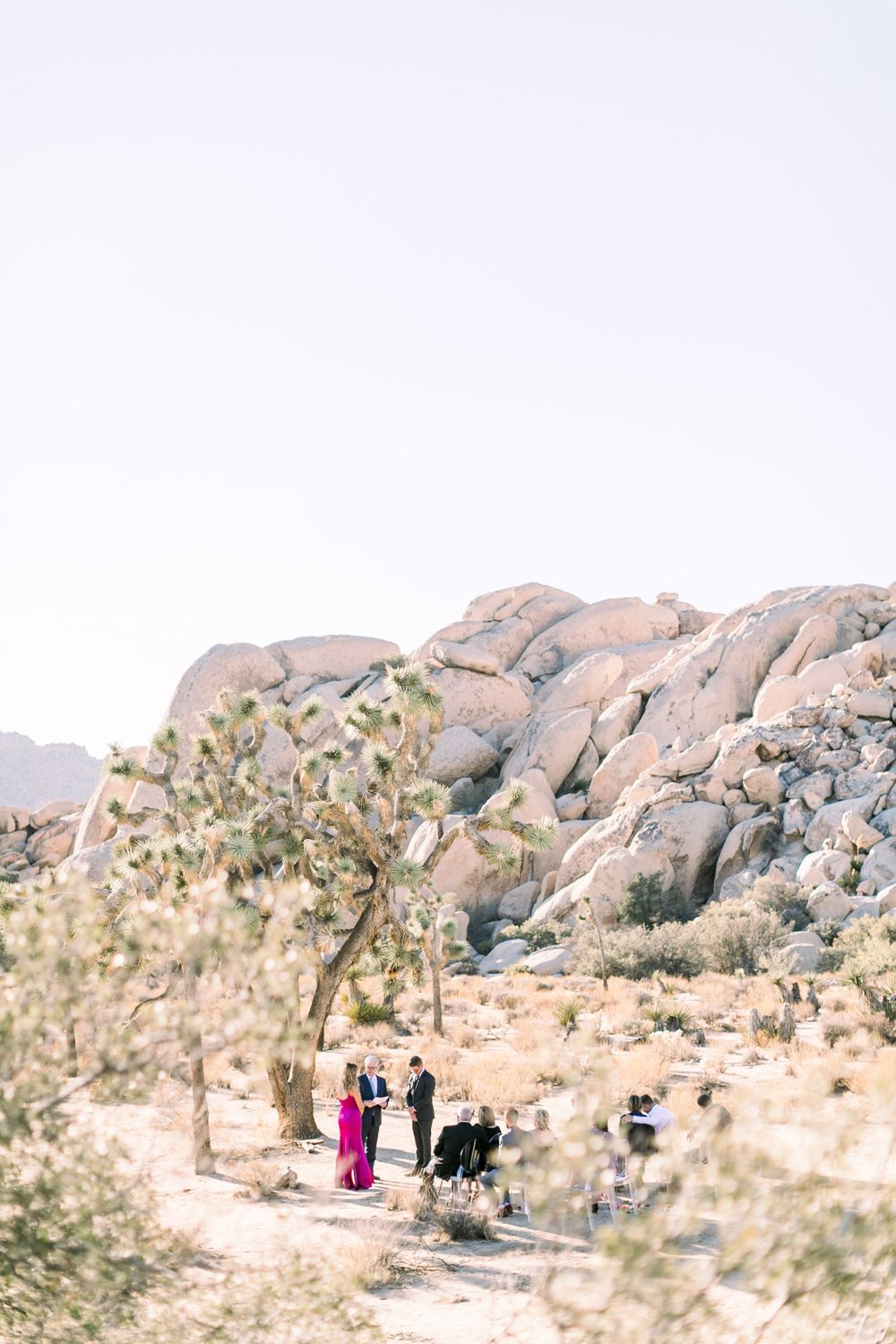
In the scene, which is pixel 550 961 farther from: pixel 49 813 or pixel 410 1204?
pixel 49 813

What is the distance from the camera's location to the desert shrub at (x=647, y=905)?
32938 millimetres

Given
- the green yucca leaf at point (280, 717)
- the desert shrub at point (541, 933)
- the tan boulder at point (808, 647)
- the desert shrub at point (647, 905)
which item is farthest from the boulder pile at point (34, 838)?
the green yucca leaf at point (280, 717)

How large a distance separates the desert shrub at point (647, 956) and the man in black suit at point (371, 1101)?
1718 centimetres

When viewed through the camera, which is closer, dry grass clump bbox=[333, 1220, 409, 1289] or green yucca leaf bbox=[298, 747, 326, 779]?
dry grass clump bbox=[333, 1220, 409, 1289]

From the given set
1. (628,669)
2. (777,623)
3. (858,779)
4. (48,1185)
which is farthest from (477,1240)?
(628,669)

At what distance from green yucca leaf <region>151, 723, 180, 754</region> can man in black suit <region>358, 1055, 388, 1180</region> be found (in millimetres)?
8469

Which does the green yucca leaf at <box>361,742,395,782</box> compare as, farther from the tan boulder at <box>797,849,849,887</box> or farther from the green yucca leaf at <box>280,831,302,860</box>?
the tan boulder at <box>797,849,849,887</box>

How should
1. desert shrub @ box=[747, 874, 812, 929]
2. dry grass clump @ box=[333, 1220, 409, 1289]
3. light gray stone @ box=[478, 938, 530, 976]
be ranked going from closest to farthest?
dry grass clump @ box=[333, 1220, 409, 1289] < desert shrub @ box=[747, 874, 812, 929] < light gray stone @ box=[478, 938, 530, 976]

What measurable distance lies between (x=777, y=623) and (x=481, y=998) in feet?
73.9

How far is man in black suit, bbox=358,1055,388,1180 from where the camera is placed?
12.0 metres

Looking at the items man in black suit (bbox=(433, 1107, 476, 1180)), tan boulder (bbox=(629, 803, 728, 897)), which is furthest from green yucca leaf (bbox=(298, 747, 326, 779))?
tan boulder (bbox=(629, 803, 728, 897))

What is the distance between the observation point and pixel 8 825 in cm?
5216

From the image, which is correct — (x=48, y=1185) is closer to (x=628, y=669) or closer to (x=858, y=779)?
(x=858, y=779)

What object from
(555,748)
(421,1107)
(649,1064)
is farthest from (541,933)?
(421,1107)
